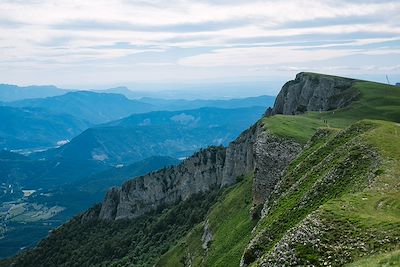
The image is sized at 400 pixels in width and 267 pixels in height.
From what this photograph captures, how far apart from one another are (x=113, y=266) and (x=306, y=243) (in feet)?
270

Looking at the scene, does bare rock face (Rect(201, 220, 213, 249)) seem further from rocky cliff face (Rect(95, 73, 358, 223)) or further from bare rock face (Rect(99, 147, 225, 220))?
bare rock face (Rect(99, 147, 225, 220))

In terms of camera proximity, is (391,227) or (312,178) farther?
(312,178)

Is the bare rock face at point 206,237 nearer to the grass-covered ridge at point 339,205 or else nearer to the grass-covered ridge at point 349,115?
the grass-covered ridge at point 349,115

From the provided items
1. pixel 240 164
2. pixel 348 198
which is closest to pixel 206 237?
pixel 240 164

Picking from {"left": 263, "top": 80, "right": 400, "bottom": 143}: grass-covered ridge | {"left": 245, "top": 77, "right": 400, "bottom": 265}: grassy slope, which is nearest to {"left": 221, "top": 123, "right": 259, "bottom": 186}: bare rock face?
{"left": 263, "top": 80, "right": 400, "bottom": 143}: grass-covered ridge

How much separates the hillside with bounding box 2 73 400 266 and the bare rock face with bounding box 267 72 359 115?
0.98 ft

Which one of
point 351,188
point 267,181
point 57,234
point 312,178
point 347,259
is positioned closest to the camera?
point 347,259

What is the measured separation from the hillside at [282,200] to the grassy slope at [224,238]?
21 centimetres

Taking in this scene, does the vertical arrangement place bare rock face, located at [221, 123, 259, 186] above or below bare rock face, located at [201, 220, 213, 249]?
above

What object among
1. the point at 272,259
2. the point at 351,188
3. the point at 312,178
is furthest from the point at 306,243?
the point at 312,178

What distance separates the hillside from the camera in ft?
72.6

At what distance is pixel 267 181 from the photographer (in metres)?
49.8

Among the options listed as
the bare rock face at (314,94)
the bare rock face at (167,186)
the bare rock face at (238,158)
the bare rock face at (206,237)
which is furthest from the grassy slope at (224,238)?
the bare rock face at (167,186)

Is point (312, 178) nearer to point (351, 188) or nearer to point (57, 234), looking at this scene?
point (351, 188)
